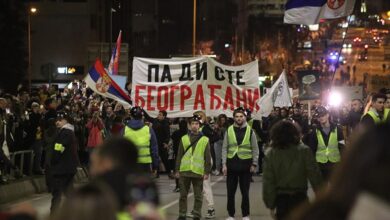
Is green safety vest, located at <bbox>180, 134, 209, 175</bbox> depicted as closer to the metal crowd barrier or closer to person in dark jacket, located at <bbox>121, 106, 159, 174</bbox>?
person in dark jacket, located at <bbox>121, 106, 159, 174</bbox>

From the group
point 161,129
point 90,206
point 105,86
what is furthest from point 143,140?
point 90,206

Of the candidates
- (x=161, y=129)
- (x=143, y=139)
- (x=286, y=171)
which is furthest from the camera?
(x=161, y=129)

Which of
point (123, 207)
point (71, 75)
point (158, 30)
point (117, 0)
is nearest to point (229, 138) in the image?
point (123, 207)

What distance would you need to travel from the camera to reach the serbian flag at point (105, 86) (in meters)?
19.6

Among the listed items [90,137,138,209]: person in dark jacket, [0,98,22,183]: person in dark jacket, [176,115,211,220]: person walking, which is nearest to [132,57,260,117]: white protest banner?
[0,98,22,183]: person in dark jacket

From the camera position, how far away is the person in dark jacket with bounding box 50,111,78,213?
508 inches

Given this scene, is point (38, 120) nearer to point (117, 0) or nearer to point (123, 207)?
point (123, 207)

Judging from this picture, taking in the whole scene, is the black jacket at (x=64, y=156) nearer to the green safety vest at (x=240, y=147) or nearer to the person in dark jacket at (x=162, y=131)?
the green safety vest at (x=240, y=147)

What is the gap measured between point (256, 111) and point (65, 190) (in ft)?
20.5

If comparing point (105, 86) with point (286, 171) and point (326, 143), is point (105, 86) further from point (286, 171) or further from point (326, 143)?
point (286, 171)

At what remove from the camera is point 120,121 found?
58.1ft

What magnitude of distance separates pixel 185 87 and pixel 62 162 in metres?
4.65

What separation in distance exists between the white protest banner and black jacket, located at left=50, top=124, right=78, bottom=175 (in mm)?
4255

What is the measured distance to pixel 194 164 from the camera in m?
13.4
